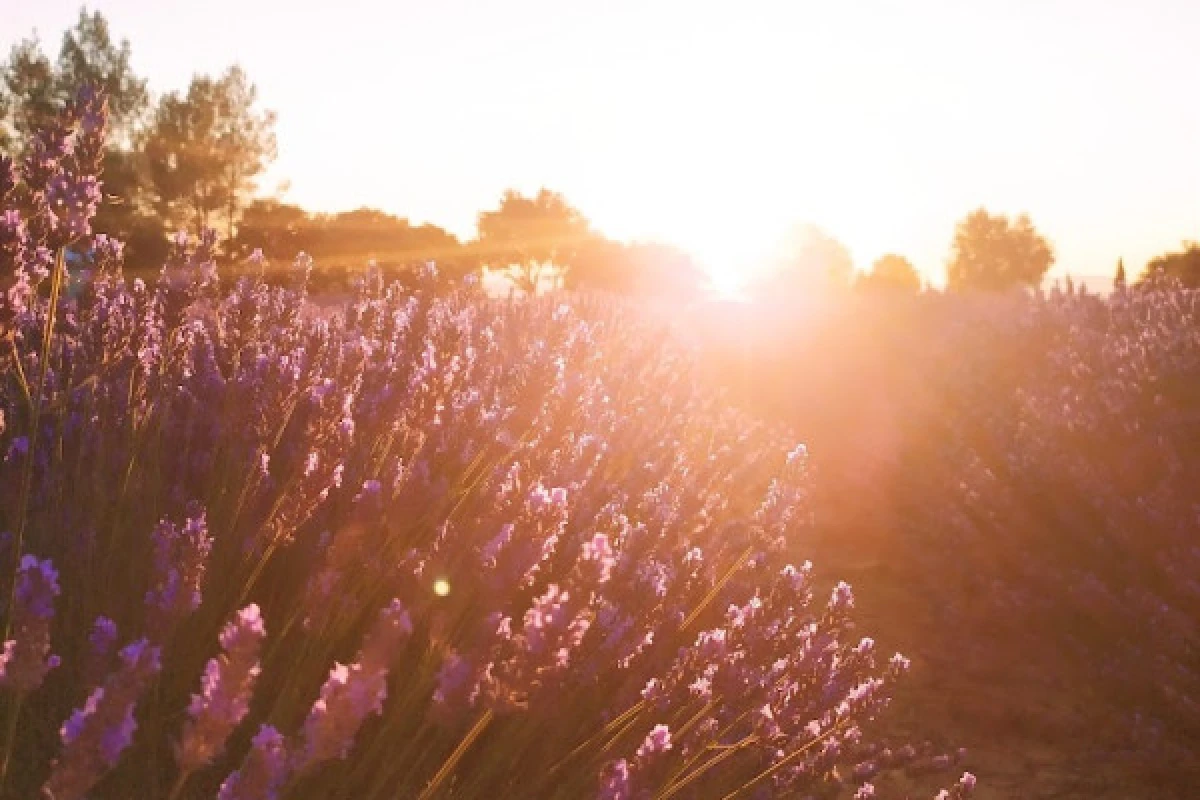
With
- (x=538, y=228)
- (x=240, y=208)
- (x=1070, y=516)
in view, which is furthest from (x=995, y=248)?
(x=1070, y=516)

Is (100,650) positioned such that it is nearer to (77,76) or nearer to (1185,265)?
(1185,265)

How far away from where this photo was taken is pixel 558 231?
4903 centimetres

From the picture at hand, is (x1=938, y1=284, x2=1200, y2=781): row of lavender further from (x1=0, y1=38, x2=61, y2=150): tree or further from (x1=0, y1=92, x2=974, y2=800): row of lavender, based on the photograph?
(x1=0, y1=38, x2=61, y2=150): tree

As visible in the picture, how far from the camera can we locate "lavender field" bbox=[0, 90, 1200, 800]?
1.26 m

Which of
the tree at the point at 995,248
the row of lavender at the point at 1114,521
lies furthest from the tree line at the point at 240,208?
the row of lavender at the point at 1114,521

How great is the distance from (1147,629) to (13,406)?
314cm

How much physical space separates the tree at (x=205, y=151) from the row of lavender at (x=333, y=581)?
37770 millimetres

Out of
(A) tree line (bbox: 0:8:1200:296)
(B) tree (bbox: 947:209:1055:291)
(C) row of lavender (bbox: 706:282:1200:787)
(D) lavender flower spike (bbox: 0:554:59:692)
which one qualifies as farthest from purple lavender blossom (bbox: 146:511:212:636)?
(B) tree (bbox: 947:209:1055:291)

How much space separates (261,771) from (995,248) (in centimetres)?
6959

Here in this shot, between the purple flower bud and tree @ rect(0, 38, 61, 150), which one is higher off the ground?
tree @ rect(0, 38, 61, 150)

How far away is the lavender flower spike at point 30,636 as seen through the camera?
0.99m

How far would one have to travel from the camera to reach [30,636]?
99 centimetres

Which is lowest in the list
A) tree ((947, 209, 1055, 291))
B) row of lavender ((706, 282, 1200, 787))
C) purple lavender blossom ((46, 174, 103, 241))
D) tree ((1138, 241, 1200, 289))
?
row of lavender ((706, 282, 1200, 787))

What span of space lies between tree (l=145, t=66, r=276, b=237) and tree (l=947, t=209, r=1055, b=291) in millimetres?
43272
